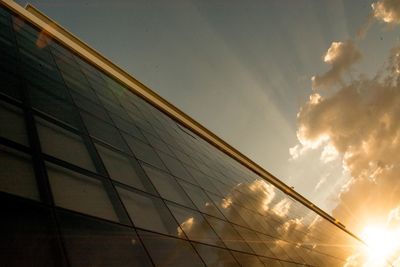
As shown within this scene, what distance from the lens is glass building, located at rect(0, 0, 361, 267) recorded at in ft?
13.4

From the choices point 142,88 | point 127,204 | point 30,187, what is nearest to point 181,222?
point 127,204

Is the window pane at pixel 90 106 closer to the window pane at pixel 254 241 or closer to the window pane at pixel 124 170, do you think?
the window pane at pixel 124 170

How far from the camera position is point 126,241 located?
5047 millimetres

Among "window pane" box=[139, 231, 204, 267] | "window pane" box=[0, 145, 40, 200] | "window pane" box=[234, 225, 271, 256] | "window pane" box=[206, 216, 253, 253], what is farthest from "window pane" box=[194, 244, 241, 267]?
"window pane" box=[0, 145, 40, 200]

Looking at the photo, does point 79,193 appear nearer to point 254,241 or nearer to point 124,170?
point 124,170

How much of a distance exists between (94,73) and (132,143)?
5329mm

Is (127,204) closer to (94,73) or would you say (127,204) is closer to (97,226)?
(97,226)

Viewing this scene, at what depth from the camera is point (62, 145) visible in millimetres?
5910

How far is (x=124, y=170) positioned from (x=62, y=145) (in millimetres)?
1798

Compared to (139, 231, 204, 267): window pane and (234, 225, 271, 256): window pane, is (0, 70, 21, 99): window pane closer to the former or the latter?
(139, 231, 204, 267): window pane

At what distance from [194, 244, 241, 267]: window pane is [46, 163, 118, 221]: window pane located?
8.77 feet

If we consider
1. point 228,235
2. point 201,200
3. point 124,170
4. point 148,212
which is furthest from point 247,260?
point 124,170

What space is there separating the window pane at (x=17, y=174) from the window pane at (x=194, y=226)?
3666 mm

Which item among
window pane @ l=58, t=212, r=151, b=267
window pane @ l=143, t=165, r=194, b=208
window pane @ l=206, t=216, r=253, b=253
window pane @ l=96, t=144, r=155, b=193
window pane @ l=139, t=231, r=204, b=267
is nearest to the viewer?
window pane @ l=58, t=212, r=151, b=267
